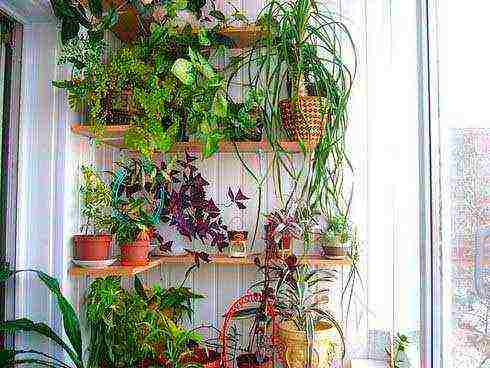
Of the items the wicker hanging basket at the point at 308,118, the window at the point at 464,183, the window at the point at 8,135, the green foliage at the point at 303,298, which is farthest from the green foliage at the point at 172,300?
the window at the point at 464,183

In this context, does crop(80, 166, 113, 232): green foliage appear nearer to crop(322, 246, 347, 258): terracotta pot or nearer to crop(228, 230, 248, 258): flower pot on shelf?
crop(228, 230, 248, 258): flower pot on shelf

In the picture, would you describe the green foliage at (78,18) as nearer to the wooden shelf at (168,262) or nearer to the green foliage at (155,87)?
the green foliage at (155,87)

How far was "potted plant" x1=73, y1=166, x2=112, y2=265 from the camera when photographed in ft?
6.68

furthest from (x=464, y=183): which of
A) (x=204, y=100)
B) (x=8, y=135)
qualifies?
(x=8, y=135)

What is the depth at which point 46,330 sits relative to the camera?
187cm

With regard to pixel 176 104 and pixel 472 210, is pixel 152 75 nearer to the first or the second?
pixel 176 104

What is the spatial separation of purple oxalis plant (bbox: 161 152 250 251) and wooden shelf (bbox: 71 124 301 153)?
7cm

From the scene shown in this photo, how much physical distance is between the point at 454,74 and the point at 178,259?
1336 millimetres

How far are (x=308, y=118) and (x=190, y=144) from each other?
50 centimetres

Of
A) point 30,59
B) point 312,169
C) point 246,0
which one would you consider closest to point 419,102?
point 312,169

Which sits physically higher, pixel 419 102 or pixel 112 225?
pixel 419 102

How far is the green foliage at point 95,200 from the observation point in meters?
2.14

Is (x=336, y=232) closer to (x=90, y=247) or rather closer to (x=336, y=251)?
(x=336, y=251)

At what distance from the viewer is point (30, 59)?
2.01m
